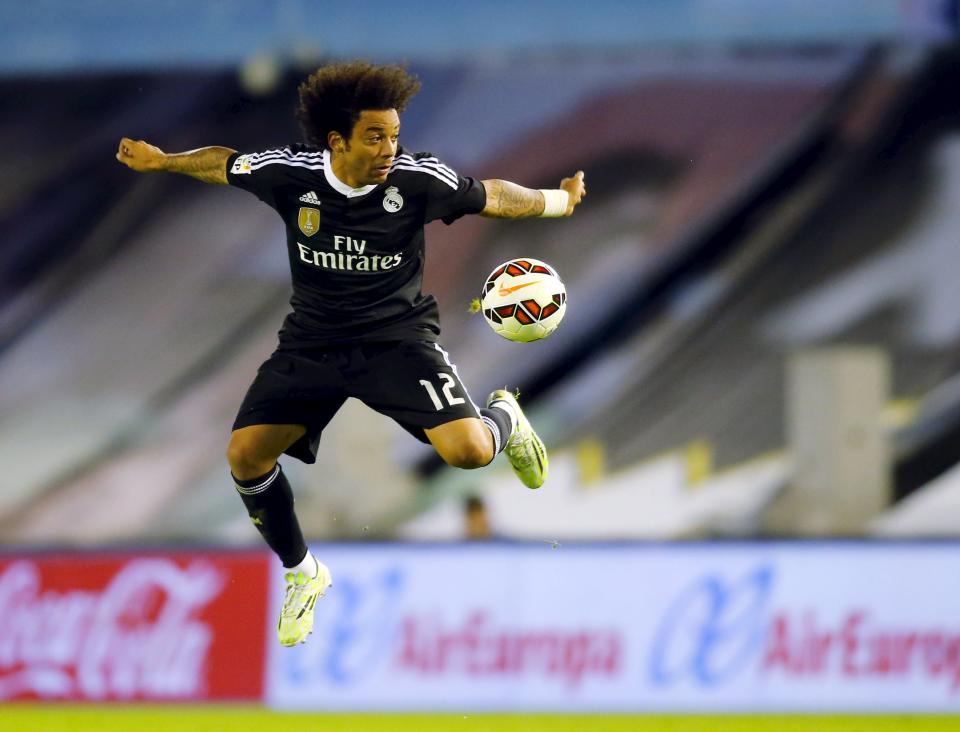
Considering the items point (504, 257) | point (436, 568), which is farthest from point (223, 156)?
point (504, 257)

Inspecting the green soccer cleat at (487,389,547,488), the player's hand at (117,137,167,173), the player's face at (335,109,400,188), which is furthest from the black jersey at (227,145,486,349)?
the green soccer cleat at (487,389,547,488)

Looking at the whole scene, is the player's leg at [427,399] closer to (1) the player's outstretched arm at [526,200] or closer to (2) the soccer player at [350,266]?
(2) the soccer player at [350,266]

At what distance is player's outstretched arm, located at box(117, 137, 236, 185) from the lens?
18.8 feet

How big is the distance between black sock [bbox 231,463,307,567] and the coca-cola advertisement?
11.1 feet

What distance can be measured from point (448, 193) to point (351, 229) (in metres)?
0.37

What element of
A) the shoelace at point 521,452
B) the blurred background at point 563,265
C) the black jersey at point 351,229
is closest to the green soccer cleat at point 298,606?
the shoelace at point 521,452

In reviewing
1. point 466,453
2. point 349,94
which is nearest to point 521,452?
point 466,453

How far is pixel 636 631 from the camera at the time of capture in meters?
9.39

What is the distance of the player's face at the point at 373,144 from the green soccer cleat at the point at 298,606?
1.67 meters

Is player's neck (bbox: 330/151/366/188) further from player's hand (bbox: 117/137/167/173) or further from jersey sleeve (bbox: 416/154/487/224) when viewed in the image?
player's hand (bbox: 117/137/167/173)

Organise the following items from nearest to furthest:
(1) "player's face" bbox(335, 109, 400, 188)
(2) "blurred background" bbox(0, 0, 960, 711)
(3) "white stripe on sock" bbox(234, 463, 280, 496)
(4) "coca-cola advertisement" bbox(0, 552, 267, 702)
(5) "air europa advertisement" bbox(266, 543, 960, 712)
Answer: (1) "player's face" bbox(335, 109, 400, 188), (3) "white stripe on sock" bbox(234, 463, 280, 496), (5) "air europa advertisement" bbox(266, 543, 960, 712), (4) "coca-cola advertisement" bbox(0, 552, 267, 702), (2) "blurred background" bbox(0, 0, 960, 711)

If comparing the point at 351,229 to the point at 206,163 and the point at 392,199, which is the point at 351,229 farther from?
the point at 206,163

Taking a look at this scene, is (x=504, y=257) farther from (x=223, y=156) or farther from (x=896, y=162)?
(x=223, y=156)

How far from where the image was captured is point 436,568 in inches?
376
